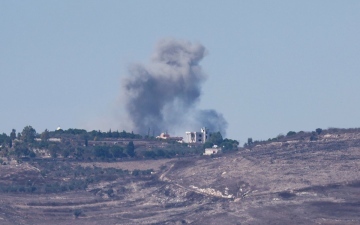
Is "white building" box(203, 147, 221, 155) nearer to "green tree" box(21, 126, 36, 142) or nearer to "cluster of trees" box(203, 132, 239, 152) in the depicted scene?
"cluster of trees" box(203, 132, 239, 152)

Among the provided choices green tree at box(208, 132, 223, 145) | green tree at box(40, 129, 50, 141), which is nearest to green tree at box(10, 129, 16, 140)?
green tree at box(40, 129, 50, 141)

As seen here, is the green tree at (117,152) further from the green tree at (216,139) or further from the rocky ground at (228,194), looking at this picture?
the green tree at (216,139)

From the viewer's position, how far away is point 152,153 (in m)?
134

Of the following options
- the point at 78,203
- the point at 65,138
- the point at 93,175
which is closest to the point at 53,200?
the point at 78,203

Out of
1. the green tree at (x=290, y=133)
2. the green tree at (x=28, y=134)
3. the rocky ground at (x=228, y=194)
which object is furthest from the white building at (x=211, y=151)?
the green tree at (x=28, y=134)

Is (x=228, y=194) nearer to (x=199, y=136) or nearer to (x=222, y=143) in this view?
(x=222, y=143)

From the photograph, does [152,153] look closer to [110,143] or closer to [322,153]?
[110,143]

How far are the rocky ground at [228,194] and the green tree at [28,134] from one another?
755 inches

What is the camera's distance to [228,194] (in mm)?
103625

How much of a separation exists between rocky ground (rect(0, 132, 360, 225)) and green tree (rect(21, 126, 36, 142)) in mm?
19187

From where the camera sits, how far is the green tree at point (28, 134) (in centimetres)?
14100

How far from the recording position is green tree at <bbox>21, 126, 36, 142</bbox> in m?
141

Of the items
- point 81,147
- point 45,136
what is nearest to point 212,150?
point 81,147

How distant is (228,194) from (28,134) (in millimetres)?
46247
